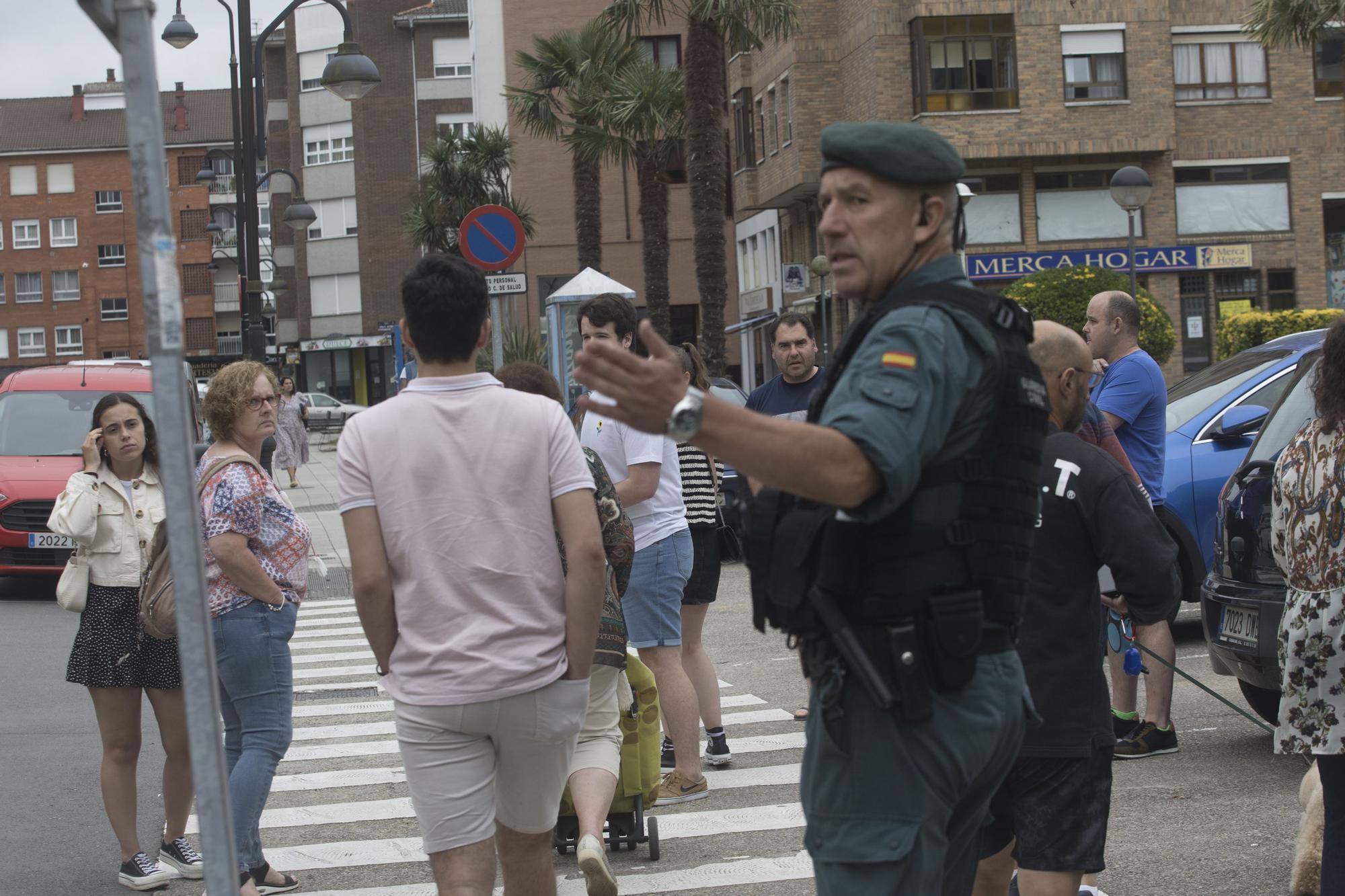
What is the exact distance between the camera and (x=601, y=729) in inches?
220

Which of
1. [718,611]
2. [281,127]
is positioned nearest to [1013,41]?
[718,611]

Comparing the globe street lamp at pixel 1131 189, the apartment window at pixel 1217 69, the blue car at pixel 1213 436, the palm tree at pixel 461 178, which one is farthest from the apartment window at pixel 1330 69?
the blue car at pixel 1213 436

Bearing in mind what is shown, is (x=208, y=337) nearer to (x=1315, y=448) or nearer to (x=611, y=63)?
(x=611, y=63)

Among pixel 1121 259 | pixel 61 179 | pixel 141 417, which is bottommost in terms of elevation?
pixel 141 417

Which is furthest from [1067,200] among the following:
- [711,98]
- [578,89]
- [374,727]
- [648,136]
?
[374,727]

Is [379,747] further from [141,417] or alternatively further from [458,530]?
[458,530]

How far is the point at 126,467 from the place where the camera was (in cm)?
637

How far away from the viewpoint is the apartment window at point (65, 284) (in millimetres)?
A: 89750

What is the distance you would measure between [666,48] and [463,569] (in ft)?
162

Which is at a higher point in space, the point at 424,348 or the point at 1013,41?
the point at 1013,41

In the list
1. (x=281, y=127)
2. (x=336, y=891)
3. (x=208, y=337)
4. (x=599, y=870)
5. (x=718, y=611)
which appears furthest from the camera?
(x=208, y=337)

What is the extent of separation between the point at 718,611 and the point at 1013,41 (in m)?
29.4

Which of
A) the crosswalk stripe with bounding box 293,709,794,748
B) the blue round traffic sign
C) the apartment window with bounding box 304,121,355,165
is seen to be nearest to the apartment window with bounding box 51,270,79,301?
the apartment window with bounding box 304,121,355,165

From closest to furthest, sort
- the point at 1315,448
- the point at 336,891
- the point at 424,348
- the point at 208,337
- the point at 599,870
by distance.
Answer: the point at 424,348
the point at 1315,448
the point at 599,870
the point at 336,891
the point at 208,337
